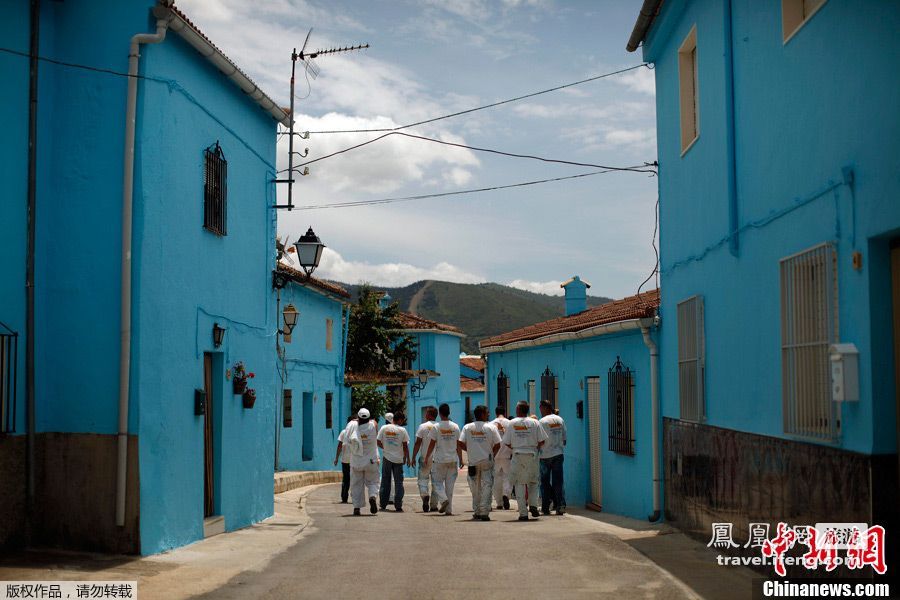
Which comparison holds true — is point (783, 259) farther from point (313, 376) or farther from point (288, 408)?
point (313, 376)

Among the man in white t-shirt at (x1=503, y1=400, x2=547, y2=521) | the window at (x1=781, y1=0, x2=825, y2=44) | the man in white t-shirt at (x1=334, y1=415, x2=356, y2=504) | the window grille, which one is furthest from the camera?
the man in white t-shirt at (x1=334, y1=415, x2=356, y2=504)

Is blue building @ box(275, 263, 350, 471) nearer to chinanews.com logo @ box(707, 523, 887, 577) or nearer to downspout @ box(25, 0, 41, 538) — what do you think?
downspout @ box(25, 0, 41, 538)

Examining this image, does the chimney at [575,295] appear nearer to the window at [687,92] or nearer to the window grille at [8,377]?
the window at [687,92]

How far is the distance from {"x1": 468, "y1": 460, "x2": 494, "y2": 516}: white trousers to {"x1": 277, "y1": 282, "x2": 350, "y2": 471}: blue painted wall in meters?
9.85

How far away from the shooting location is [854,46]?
21.9 ft

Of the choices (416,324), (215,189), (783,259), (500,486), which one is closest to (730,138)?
(783,259)

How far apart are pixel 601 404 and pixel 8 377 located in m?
11.2

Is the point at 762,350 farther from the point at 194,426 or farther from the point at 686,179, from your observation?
the point at 194,426

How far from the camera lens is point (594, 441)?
18594 millimetres

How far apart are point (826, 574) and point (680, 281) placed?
6058 mm

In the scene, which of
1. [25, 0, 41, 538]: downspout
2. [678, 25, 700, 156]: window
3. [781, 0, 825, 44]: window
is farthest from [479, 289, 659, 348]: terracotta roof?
[25, 0, 41, 538]: downspout

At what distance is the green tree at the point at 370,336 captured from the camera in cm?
3981

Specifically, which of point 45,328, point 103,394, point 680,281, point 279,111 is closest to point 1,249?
point 45,328

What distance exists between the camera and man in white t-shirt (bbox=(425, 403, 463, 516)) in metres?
15.5
